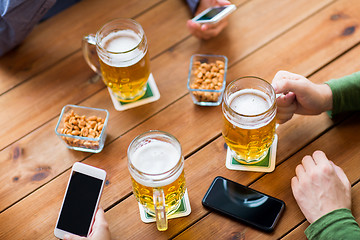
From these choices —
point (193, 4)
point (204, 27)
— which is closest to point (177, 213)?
point (204, 27)

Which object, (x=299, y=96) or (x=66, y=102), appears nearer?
(x=299, y=96)

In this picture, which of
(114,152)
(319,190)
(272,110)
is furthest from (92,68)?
(319,190)

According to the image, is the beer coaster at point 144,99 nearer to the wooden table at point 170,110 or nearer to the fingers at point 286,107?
the wooden table at point 170,110

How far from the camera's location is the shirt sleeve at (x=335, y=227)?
110 cm

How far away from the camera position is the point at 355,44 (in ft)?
4.91

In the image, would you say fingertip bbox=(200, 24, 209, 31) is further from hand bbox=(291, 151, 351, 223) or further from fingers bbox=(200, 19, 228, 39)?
hand bbox=(291, 151, 351, 223)

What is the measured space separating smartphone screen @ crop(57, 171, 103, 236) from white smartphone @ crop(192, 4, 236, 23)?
64 cm

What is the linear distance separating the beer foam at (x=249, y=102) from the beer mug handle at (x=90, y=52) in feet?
1.58

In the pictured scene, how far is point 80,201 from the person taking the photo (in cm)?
117

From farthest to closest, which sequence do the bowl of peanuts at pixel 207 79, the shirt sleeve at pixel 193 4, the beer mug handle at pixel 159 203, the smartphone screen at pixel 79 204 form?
the shirt sleeve at pixel 193 4
the bowl of peanuts at pixel 207 79
the smartphone screen at pixel 79 204
the beer mug handle at pixel 159 203

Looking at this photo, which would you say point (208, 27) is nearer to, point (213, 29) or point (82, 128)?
point (213, 29)

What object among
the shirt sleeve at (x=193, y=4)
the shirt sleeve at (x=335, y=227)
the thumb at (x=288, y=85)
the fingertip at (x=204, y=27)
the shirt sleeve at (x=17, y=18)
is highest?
the shirt sleeve at (x=17, y=18)

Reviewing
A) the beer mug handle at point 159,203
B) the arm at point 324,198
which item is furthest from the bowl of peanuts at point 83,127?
the arm at point 324,198

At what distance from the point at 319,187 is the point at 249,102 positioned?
29 centimetres
